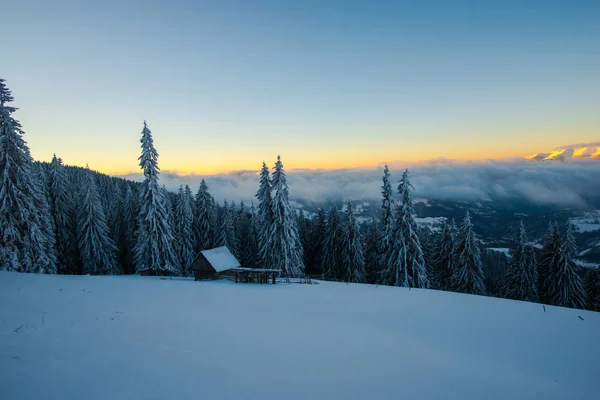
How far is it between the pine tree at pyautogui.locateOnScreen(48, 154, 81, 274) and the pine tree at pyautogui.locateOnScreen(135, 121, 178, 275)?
12.0 m

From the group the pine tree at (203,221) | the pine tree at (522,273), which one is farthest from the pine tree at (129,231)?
the pine tree at (522,273)

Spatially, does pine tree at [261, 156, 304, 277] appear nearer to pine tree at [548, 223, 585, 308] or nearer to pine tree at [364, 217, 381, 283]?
pine tree at [364, 217, 381, 283]

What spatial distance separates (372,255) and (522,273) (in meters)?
21.7

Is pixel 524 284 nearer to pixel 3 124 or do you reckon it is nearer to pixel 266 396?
pixel 266 396

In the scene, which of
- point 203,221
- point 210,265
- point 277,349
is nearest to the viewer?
point 277,349

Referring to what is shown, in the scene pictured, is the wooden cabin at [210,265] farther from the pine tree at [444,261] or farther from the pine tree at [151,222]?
the pine tree at [444,261]

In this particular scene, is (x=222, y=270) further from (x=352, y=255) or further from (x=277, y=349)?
(x=277, y=349)

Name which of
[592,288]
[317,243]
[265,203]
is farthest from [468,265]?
[265,203]

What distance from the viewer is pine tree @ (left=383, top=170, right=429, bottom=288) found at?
3506 centimetres

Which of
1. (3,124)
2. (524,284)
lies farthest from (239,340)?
(524,284)

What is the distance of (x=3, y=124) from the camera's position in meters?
26.5

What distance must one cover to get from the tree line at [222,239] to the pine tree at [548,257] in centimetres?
13

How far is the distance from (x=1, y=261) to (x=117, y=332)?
79.2 ft

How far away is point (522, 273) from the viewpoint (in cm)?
4341
